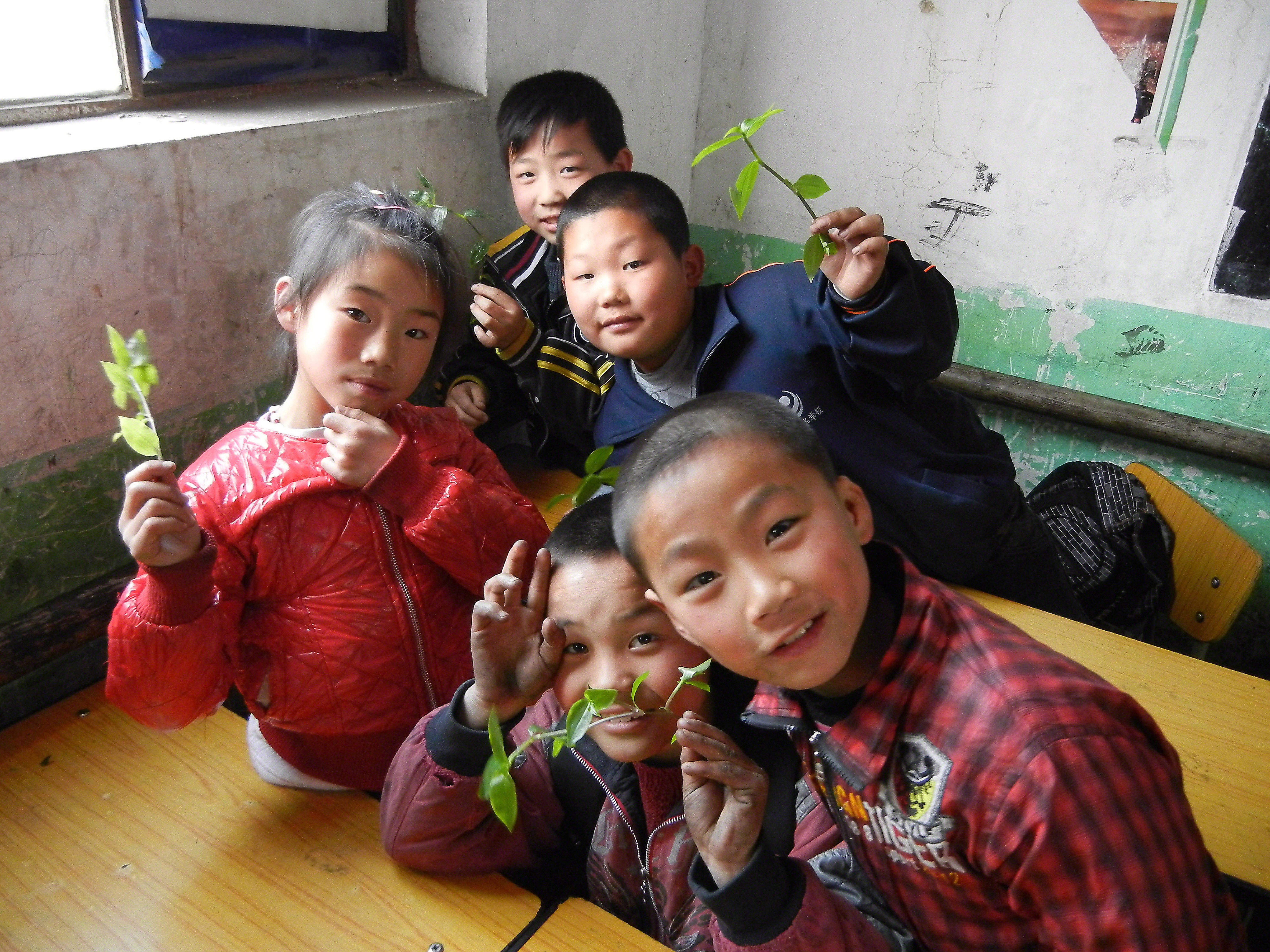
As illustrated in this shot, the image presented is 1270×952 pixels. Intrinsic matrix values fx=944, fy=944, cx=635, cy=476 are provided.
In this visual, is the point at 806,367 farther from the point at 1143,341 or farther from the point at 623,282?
the point at 1143,341

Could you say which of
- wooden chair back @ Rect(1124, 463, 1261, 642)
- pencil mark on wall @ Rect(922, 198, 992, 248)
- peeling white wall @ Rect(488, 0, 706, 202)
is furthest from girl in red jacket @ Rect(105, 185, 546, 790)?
pencil mark on wall @ Rect(922, 198, 992, 248)

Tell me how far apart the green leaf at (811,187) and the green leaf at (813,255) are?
0.34 ft

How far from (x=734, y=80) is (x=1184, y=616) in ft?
7.05

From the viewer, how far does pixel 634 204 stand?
186 cm

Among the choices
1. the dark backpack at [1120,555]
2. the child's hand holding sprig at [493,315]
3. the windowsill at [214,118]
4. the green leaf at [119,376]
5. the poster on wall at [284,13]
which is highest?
the poster on wall at [284,13]

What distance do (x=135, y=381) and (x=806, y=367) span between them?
1186 millimetres

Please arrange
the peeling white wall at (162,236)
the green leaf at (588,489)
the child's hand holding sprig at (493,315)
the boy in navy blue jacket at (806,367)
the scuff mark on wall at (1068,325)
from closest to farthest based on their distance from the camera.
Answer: the peeling white wall at (162,236)
the green leaf at (588,489)
the boy in navy blue jacket at (806,367)
the child's hand holding sprig at (493,315)
the scuff mark on wall at (1068,325)

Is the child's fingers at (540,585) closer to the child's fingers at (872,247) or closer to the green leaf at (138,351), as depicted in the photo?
the green leaf at (138,351)

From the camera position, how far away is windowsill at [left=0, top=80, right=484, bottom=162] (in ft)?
5.32

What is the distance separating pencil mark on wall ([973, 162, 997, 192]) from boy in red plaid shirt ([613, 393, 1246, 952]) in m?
2.09

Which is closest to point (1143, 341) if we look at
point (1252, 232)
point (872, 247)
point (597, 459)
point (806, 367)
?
point (1252, 232)

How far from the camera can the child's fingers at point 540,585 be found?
4.30 feet

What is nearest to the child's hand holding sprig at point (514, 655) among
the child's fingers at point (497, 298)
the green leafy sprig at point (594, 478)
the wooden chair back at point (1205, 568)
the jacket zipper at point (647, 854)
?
the jacket zipper at point (647, 854)

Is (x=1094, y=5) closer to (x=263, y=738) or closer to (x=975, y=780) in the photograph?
(x=975, y=780)
